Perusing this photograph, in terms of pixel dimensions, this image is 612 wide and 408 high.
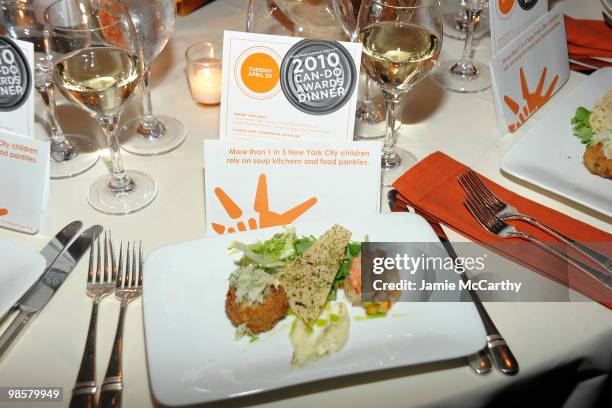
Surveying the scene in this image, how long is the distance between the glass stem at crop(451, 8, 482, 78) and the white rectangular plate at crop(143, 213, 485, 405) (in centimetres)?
71

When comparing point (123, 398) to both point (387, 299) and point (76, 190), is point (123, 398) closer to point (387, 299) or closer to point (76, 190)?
point (387, 299)

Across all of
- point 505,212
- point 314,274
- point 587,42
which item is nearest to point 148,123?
point 314,274

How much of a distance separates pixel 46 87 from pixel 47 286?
17.7 inches

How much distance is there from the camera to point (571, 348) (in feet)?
2.90

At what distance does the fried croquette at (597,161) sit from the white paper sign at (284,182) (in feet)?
1.48

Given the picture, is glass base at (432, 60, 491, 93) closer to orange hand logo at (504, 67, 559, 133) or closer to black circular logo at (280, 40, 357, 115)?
orange hand logo at (504, 67, 559, 133)

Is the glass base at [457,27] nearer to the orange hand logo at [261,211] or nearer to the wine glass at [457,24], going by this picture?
the wine glass at [457,24]

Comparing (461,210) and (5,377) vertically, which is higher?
(461,210)

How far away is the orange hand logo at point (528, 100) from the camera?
1.30 m

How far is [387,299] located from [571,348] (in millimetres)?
286

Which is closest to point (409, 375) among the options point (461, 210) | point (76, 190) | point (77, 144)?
point (461, 210)

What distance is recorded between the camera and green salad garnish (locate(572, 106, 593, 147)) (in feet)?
4.09

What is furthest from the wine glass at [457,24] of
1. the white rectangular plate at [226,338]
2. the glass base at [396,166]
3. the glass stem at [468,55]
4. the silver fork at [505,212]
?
the white rectangular plate at [226,338]

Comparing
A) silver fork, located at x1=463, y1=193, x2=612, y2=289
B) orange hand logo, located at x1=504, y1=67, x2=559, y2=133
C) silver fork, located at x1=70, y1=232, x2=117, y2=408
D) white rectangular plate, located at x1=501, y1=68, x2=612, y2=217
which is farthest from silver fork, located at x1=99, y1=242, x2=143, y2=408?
orange hand logo, located at x1=504, y1=67, x2=559, y2=133
